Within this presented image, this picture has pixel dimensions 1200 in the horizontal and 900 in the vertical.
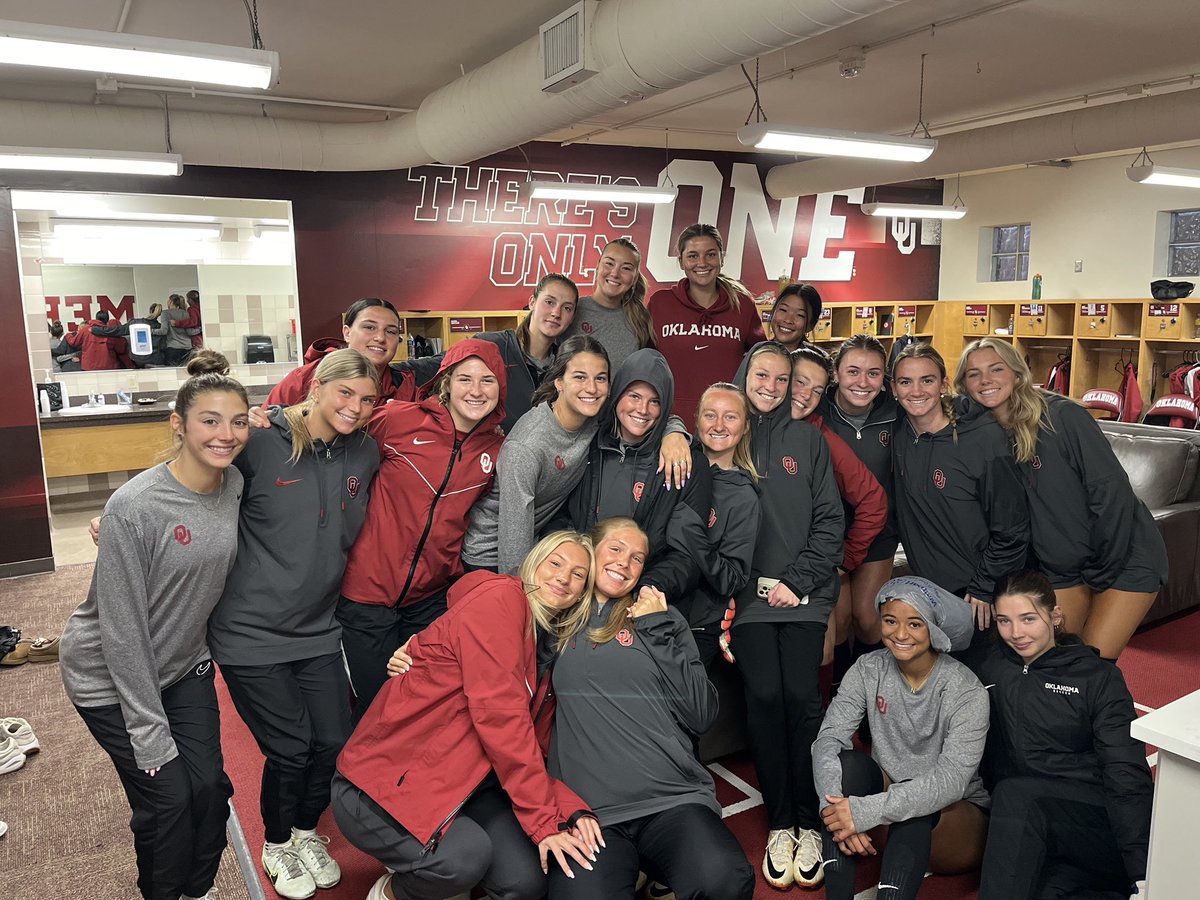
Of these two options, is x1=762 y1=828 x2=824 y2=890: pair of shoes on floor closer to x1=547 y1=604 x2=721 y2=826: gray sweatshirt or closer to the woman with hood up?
x1=547 y1=604 x2=721 y2=826: gray sweatshirt

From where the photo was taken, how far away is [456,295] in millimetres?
9062

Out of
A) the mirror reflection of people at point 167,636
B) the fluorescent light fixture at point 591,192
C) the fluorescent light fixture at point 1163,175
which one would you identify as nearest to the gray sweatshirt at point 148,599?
the mirror reflection of people at point 167,636

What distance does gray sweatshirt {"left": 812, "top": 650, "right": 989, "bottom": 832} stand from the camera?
2.63m

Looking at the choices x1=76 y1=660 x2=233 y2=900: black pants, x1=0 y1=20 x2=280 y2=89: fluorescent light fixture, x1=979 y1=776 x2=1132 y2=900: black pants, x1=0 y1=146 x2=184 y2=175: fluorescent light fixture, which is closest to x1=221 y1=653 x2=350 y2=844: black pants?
x1=76 y1=660 x2=233 y2=900: black pants

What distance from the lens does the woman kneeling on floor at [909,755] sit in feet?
8.59

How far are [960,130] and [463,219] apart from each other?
17.2 feet

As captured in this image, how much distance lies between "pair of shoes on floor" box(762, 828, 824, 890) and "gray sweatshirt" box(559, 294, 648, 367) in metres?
2.10

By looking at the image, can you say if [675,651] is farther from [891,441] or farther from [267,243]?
[267,243]

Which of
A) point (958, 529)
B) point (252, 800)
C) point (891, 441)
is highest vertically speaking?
point (891, 441)

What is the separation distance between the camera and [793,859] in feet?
9.61

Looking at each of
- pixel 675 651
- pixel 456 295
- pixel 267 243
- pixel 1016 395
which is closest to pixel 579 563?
pixel 675 651

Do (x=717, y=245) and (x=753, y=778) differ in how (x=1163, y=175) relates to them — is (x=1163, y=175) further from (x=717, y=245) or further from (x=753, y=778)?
(x=753, y=778)

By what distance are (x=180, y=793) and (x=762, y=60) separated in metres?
5.80

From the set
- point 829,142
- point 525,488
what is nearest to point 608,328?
point 525,488
